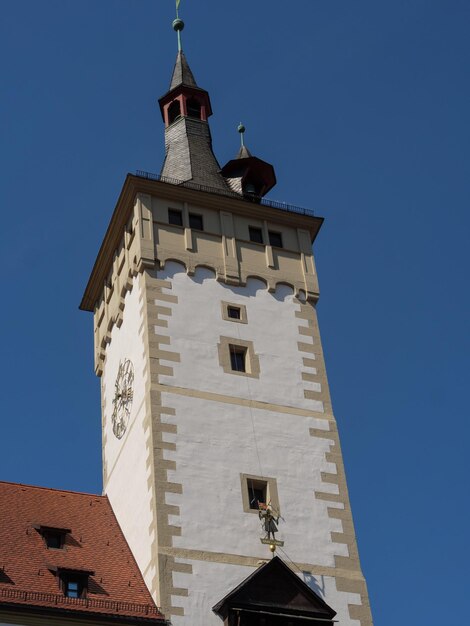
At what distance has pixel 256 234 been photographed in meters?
31.2

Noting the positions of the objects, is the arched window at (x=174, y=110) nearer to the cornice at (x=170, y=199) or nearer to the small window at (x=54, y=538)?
the cornice at (x=170, y=199)

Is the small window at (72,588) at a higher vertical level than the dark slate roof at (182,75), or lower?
lower

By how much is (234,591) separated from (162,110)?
17940 mm

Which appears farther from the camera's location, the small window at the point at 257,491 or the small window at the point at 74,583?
the small window at the point at 257,491

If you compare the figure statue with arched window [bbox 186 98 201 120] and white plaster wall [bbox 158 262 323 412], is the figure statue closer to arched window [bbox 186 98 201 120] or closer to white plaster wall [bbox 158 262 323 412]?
white plaster wall [bbox 158 262 323 412]

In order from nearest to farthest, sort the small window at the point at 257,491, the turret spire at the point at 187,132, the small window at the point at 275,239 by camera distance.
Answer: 1. the small window at the point at 257,491
2. the small window at the point at 275,239
3. the turret spire at the point at 187,132

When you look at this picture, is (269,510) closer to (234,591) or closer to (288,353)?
(234,591)

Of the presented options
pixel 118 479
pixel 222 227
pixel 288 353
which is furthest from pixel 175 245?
pixel 118 479

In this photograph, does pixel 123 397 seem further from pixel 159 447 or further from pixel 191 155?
pixel 191 155

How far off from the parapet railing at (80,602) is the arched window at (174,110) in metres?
17.5

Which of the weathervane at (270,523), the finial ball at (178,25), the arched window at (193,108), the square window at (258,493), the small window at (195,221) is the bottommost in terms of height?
the weathervane at (270,523)

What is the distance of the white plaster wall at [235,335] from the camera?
89.1 feet

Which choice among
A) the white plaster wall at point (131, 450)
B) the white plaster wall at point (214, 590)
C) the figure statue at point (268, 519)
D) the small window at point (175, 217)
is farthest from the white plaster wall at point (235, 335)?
the white plaster wall at point (214, 590)

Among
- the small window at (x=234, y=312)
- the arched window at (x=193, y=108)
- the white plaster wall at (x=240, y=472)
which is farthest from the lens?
the arched window at (x=193, y=108)
